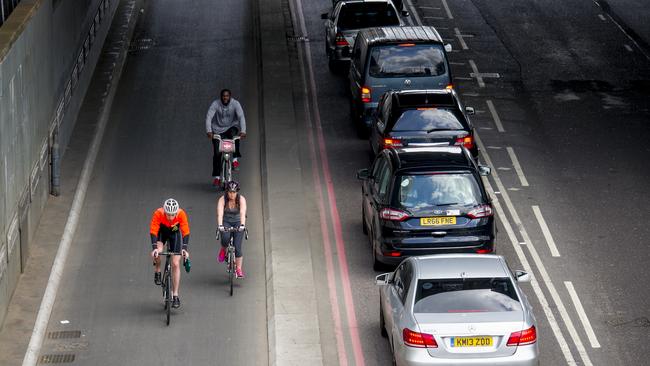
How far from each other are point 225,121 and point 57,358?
293 inches

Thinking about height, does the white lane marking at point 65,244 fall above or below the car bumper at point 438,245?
below

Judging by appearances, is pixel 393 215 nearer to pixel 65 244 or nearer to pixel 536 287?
pixel 536 287

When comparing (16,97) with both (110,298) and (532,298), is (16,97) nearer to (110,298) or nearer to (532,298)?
(110,298)

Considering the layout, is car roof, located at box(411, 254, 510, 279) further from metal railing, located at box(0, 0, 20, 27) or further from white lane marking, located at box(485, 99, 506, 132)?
white lane marking, located at box(485, 99, 506, 132)

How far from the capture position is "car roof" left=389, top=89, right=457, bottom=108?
965 inches

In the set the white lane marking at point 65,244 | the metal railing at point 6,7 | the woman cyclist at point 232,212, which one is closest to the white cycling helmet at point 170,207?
the woman cyclist at point 232,212

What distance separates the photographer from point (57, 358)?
1781cm

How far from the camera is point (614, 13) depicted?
130 feet

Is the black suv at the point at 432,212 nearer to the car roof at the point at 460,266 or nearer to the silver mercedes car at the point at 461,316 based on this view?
the car roof at the point at 460,266

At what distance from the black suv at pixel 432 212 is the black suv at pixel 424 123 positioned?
391 centimetres

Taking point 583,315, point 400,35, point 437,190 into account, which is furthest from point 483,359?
point 400,35

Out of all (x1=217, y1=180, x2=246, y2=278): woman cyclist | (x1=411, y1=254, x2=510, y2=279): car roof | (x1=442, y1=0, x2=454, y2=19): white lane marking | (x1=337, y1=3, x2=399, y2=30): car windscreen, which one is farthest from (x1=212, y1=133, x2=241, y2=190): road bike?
(x1=442, y1=0, x2=454, y2=19): white lane marking

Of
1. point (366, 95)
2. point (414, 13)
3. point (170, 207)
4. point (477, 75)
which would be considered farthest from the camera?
point (414, 13)

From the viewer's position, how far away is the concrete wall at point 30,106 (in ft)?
62.7
